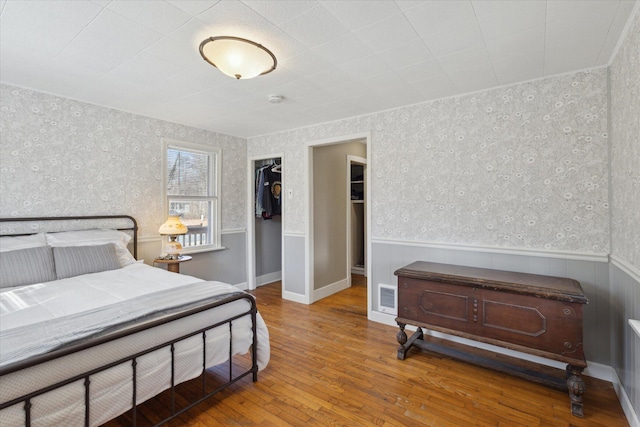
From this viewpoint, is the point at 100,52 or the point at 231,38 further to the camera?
the point at 100,52

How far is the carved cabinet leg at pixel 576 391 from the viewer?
1907 mm

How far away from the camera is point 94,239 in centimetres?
295

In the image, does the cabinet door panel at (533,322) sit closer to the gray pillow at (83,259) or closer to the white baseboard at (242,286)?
the gray pillow at (83,259)

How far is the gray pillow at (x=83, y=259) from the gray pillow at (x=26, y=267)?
0.19 ft

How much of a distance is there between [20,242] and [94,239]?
51 cm

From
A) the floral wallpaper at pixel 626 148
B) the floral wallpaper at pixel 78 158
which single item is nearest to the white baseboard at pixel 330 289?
the floral wallpaper at pixel 78 158

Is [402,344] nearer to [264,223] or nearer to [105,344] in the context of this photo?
[105,344]

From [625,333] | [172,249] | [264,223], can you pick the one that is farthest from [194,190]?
[625,333]

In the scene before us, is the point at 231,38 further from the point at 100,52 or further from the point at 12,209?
the point at 12,209

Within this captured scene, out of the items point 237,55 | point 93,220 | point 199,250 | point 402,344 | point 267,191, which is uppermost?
point 237,55

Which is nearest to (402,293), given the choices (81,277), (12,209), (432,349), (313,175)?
(432,349)

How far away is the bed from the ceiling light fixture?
59.8 inches

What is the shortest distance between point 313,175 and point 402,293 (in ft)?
6.89

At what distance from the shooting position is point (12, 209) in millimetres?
2723
